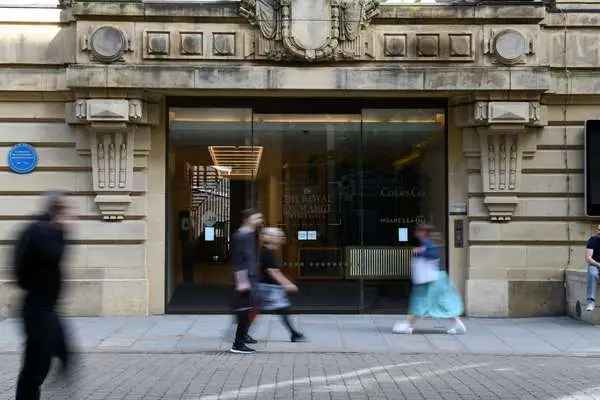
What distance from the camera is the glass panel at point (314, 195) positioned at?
15.2 metres

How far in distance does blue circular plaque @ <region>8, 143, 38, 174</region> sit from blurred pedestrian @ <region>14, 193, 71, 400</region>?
817 cm

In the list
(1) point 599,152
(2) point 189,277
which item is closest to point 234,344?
(2) point 189,277

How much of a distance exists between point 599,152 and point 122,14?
9.02 meters

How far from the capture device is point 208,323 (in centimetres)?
1400

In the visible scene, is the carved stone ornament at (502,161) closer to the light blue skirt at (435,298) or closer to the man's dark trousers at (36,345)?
the light blue skirt at (435,298)

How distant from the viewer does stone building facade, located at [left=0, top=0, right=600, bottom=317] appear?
1390 cm

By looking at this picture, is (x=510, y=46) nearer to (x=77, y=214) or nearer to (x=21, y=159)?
(x=77, y=214)

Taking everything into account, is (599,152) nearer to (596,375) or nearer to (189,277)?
(596,375)

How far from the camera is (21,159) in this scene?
47.6ft

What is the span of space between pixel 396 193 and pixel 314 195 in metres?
1.59

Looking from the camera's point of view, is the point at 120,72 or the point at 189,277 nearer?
the point at 120,72

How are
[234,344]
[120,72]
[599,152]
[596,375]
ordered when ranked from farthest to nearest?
[599,152]
[120,72]
[234,344]
[596,375]

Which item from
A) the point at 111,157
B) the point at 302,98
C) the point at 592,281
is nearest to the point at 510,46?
the point at 302,98

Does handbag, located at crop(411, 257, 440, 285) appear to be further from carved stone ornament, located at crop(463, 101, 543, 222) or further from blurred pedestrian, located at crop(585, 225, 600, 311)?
blurred pedestrian, located at crop(585, 225, 600, 311)
